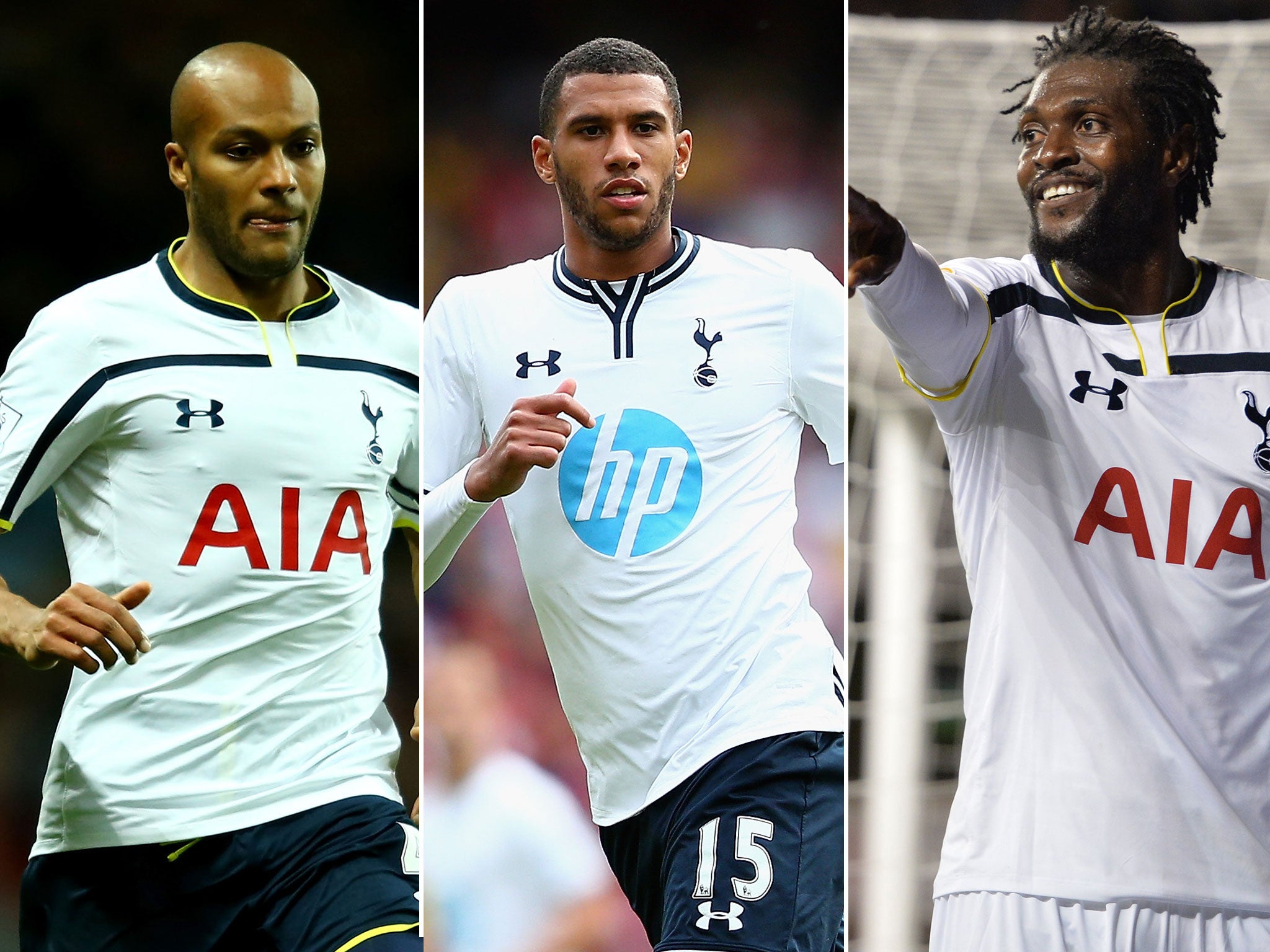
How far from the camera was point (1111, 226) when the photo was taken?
8.32 feet

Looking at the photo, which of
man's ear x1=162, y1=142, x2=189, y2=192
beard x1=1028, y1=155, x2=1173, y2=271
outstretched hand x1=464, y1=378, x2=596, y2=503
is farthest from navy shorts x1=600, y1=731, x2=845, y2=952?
man's ear x1=162, y1=142, x2=189, y2=192

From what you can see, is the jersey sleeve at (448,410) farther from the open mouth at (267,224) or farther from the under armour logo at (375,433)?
the open mouth at (267,224)

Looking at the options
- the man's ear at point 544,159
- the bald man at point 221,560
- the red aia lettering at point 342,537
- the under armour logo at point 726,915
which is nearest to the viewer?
the under armour logo at point 726,915

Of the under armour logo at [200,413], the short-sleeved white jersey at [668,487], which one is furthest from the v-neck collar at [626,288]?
the under armour logo at [200,413]

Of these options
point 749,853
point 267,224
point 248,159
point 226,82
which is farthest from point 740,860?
point 226,82

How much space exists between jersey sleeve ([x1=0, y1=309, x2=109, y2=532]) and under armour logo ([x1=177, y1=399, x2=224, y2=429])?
0.43ft

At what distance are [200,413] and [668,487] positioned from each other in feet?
2.82

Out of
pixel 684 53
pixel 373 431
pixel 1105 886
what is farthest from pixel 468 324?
pixel 1105 886

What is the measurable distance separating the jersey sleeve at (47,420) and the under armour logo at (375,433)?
0.46 meters

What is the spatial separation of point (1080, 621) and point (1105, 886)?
1.48 ft

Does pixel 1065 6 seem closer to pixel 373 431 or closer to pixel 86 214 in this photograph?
pixel 373 431

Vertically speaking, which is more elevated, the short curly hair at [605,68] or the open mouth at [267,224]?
the short curly hair at [605,68]

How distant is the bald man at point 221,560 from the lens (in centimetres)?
245

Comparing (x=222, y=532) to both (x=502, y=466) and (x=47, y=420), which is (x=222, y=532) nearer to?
(x=47, y=420)
